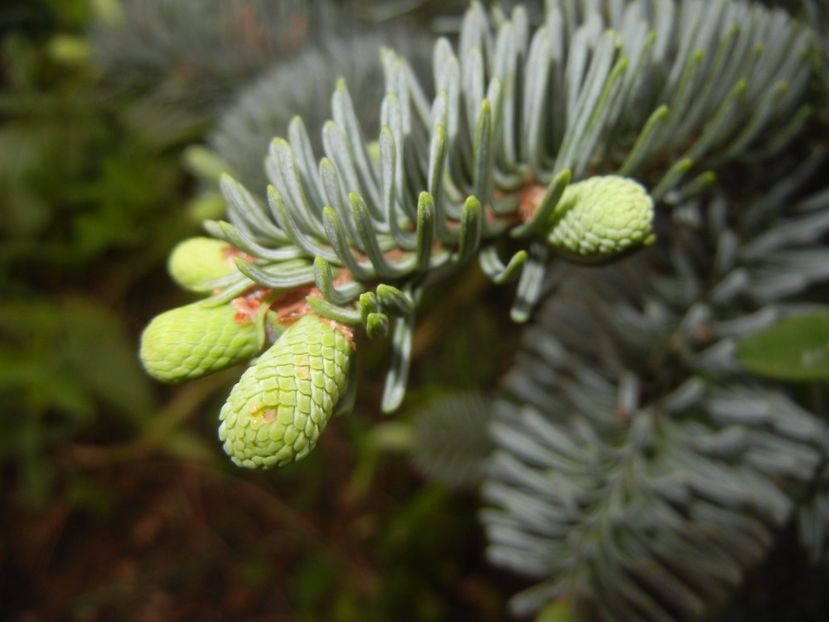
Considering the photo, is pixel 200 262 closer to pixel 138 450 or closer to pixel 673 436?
pixel 673 436

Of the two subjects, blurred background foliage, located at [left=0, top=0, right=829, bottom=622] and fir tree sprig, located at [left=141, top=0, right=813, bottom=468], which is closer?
fir tree sprig, located at [left=141, top=0, right=813, bottom=468]

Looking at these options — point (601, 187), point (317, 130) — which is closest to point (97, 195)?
point (317, 130)

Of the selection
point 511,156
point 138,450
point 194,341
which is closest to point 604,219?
point 511,156

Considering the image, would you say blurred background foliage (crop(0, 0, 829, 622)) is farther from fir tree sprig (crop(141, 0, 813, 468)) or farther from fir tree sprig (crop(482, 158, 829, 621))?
fir tree sprig (crop(141, 0, 813, 468))

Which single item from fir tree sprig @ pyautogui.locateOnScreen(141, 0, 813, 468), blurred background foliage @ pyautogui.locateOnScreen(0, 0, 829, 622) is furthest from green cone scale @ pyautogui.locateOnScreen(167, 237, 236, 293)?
blurred background foliage @ pyautogui.locateOnScreen(0, 0, 829, 622)

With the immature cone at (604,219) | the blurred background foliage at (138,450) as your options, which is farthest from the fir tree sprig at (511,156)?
the blurred background foliage at (138,450)

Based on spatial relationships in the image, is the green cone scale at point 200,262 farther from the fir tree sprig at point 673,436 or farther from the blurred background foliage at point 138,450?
the blurred background foliage at point 138,450
